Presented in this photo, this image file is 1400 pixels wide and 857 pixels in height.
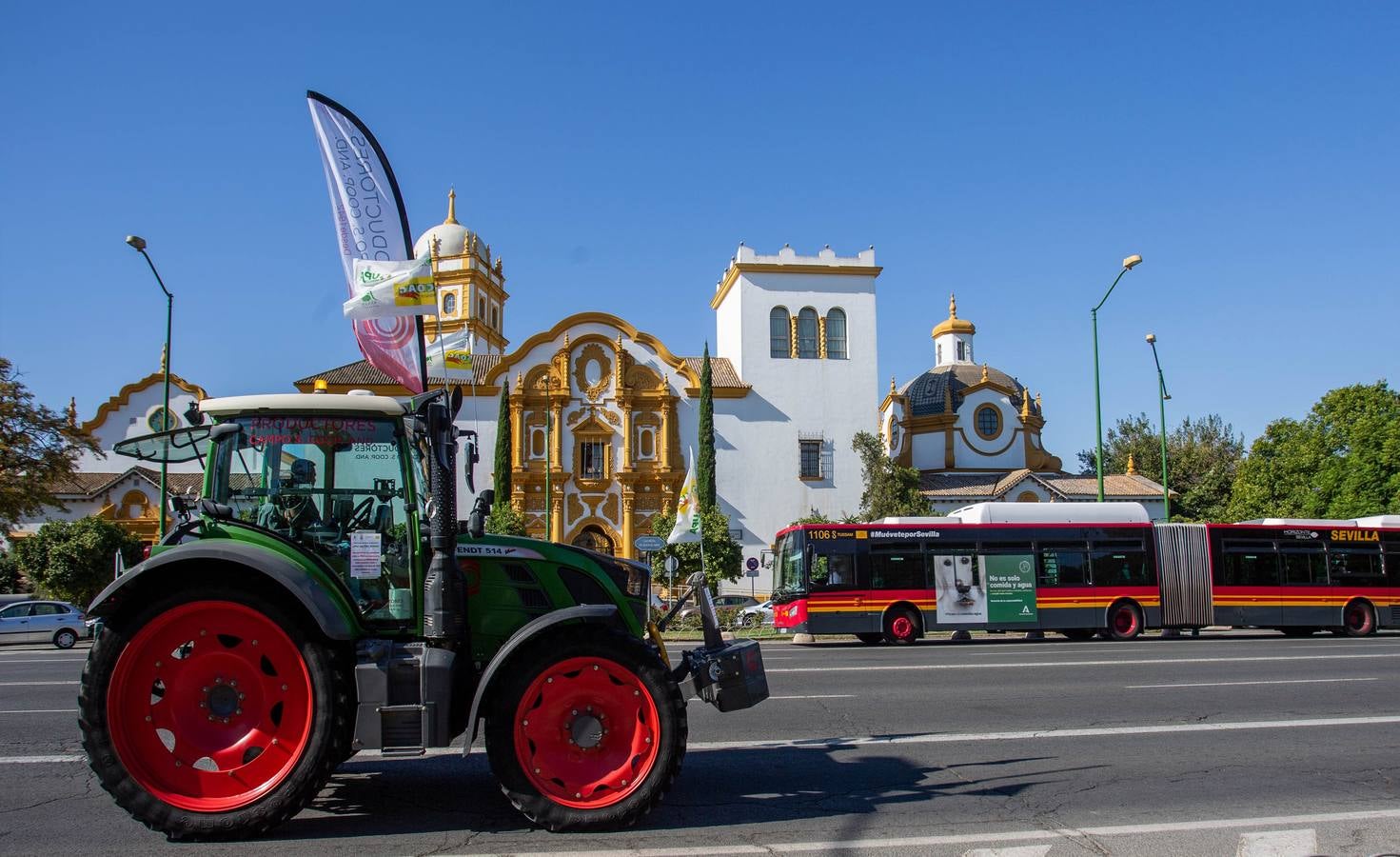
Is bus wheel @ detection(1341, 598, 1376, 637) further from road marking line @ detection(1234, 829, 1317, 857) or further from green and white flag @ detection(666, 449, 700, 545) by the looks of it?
road marking line @ detection(1234, 829, 1317, 857)

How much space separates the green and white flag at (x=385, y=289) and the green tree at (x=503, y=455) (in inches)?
1399

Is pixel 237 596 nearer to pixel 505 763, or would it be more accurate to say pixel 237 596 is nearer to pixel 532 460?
pixel 505 763

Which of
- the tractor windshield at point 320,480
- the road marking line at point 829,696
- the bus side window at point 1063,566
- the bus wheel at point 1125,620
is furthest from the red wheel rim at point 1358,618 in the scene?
the tractor windshield at point 320,480

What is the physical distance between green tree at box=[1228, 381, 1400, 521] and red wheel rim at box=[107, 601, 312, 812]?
1684 inches

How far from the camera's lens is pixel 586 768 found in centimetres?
595

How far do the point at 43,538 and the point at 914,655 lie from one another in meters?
32.9

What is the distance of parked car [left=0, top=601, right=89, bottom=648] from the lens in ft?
87.1

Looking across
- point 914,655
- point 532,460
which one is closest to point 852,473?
point 532,460

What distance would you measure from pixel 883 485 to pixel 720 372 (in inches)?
394

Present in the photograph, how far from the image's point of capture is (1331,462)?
40469 millimetres

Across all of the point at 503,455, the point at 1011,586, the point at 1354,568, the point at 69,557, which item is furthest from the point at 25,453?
the point at 1354,568

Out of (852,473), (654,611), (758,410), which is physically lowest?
(654,611)

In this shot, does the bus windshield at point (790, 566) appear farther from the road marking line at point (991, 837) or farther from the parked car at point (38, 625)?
the parked car at point (38, 625)

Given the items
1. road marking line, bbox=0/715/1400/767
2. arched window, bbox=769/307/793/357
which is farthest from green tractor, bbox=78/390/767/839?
arched window, bbox=769/307/793/357
